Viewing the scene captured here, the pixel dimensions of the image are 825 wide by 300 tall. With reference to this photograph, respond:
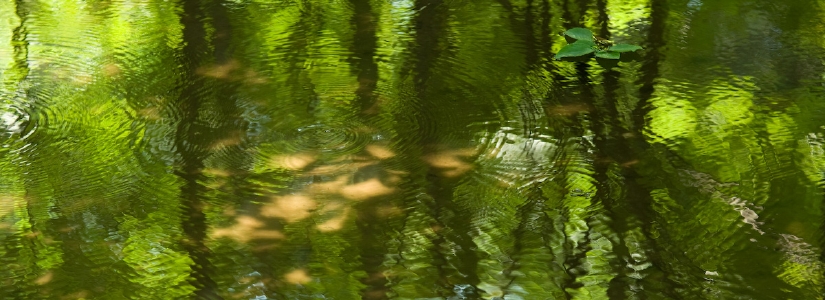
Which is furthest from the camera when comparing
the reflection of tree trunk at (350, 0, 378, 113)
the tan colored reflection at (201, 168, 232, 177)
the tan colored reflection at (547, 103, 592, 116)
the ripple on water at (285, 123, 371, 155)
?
the reflection of tree trunk at (350, 0, 378, 113)

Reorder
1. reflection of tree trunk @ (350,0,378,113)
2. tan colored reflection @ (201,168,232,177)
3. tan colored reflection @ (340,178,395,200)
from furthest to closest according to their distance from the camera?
reflection of tree trunk @ (350,0,378,113) < tan colored reflection @ (201,168,232,177) < tan colored reflection @ (340,178,395,200)

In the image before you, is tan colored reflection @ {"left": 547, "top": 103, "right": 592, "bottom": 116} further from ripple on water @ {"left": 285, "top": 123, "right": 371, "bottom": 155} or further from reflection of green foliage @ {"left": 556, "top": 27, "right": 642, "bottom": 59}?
ripple on water @ {"left": 285, "top": 123, "right": 371, "bottom": 155}

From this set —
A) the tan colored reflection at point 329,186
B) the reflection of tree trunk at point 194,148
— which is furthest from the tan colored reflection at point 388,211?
the reflection of tree trunk at point 194,148

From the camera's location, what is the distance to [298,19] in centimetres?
346

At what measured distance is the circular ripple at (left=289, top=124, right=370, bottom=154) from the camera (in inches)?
95.7

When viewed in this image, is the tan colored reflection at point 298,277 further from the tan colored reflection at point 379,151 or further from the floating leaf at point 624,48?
the floating leaf at point 624,48

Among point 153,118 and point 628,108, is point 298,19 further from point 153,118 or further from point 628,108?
point 628,108

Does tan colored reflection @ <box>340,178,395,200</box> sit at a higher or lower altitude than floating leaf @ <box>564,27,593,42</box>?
lower

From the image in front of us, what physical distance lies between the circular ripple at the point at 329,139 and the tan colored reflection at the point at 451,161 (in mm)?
226

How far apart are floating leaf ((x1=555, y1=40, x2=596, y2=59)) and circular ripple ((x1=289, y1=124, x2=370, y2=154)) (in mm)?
856

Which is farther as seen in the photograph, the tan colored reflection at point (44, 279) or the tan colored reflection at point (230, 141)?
the tan colored reflection at point (230, 141)

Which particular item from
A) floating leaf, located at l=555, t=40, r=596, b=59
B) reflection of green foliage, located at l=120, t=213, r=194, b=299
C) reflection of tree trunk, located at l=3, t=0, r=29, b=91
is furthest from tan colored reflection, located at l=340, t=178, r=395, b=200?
reflection of tree trunk, located at l=3, t=0, r=29, b=91

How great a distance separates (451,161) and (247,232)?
611mm

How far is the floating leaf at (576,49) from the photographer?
295 cm
